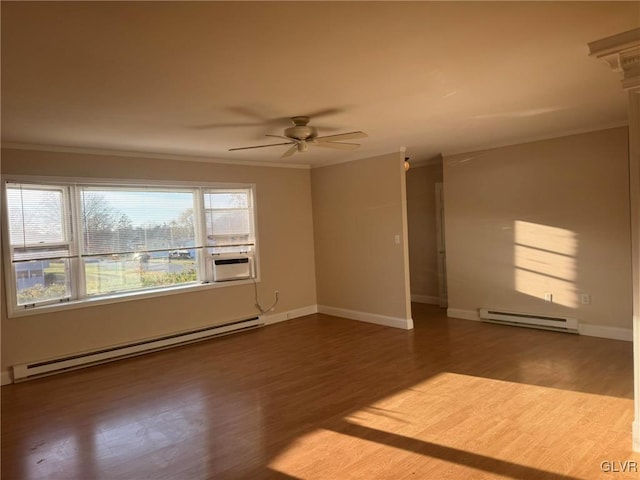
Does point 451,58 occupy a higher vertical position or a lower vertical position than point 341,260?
higher

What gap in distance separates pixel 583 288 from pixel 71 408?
18.1 ft

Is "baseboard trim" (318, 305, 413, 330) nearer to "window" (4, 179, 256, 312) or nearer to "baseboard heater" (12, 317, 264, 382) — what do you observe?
"baseboard heater" (12, 317, 264, 382)

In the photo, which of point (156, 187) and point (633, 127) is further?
point (156, 187)

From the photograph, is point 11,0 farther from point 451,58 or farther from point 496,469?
point 496,469

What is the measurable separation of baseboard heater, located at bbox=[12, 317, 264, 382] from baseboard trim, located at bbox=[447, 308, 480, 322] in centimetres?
287

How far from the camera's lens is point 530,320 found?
530 centimetres

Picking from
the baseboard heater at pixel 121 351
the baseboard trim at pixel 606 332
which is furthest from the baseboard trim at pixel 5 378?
the baseboard trim at pixel 606 332

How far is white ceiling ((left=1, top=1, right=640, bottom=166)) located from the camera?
6.15ft

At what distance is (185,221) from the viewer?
18.2ft

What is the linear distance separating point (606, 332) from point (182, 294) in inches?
203

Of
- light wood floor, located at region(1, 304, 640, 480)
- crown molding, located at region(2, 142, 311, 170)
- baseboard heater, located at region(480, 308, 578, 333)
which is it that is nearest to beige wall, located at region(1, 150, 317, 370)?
crown molding, located at region(2, 142, 311, 170)

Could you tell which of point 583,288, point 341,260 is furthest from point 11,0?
point 583,288

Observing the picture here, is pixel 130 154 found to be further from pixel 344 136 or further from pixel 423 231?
pixel 423 231

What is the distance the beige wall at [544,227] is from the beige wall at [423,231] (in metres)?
0.95
